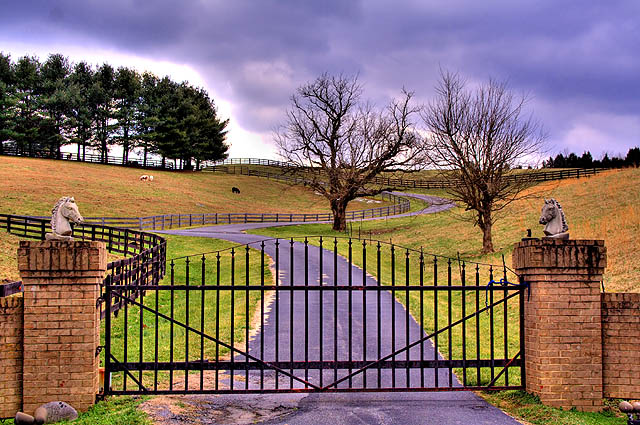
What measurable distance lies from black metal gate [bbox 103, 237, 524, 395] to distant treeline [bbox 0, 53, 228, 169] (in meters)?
56.6

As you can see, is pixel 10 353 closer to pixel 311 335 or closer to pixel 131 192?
pixel 311 335

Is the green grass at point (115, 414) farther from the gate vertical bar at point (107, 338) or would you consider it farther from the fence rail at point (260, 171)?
the fence rail at point (260, 171)

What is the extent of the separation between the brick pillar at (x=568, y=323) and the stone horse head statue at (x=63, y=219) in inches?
235

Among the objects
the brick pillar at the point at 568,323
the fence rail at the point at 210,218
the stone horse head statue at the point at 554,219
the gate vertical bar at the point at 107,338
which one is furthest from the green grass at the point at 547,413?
the fence rail at the point at 210,218

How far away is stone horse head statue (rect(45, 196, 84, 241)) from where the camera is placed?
6.61 meters

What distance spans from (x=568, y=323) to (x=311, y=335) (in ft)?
21.7

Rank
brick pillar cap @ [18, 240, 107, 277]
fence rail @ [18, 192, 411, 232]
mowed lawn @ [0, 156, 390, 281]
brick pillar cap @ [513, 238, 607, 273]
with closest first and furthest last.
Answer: brick pillar cap @ [18, 240, 107, 277] < brick pillar cap @ [513, 238, 607, 273] < fence rail @ [18, 192, 411, 232] < mowed lawn @ [0, 156, 390, 281]

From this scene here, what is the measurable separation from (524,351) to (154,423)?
15.9 ft

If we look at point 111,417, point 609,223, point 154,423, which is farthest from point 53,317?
point 609,223

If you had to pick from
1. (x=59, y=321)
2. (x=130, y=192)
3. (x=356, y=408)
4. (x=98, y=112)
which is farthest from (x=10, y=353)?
(x=98, y=112)

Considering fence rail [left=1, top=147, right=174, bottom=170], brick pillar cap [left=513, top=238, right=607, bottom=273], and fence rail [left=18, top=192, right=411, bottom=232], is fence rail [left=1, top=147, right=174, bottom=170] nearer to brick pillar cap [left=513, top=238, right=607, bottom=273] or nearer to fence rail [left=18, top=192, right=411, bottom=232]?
fence rail [left=18, top=192, right=411, bottom=232]

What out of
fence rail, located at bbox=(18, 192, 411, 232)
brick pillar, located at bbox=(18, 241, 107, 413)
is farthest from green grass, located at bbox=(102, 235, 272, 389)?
fence rail, located at bbox=(18, 192, 411, 232)

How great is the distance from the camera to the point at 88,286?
6.48m

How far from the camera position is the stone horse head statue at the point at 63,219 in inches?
260
